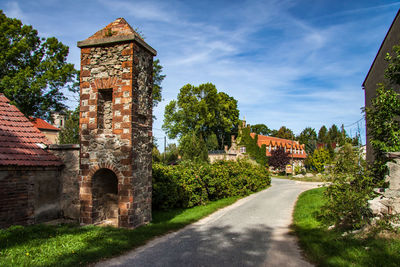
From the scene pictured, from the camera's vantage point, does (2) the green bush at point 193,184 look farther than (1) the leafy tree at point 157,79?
No

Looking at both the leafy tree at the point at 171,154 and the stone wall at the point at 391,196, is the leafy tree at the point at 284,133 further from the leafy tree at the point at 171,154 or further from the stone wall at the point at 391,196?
the stone wall at the point at 391,196

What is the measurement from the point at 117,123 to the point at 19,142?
4.10m

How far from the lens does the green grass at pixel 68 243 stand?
18.0 ft

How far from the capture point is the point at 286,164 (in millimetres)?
42875

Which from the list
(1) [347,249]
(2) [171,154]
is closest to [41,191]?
(1) [347,249]

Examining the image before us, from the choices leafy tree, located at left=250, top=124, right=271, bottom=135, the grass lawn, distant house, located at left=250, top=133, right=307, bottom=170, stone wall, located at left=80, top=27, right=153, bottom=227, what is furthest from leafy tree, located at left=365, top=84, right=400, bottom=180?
leafy tree, located at left=250, top=124, right=271, bottom=135

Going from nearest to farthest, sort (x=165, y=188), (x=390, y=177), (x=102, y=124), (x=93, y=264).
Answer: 1. (x=93, y=264)
2. (x=390, y=177)
3. (x=102, y=124)
4. (x=165, y=188)

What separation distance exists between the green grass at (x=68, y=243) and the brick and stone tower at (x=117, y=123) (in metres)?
0.76

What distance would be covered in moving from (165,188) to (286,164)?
34.5m

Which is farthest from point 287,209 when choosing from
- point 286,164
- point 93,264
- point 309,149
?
point 309,149

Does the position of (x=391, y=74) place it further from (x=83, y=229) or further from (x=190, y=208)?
(x=83, y=229)

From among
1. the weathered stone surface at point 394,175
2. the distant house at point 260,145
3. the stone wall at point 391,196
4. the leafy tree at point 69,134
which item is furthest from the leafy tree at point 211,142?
the weathered stone surface at point 394,175

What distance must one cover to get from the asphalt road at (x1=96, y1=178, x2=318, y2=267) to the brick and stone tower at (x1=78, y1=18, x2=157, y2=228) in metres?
1.82

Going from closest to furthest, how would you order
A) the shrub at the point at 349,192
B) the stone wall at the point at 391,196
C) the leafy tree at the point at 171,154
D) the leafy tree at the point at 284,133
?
the stone wall at the point at 391,196 → the shrub at the point at 349,192 → the leafy tree at the point at 171,154 → the leafy tree at the point at 284,133
